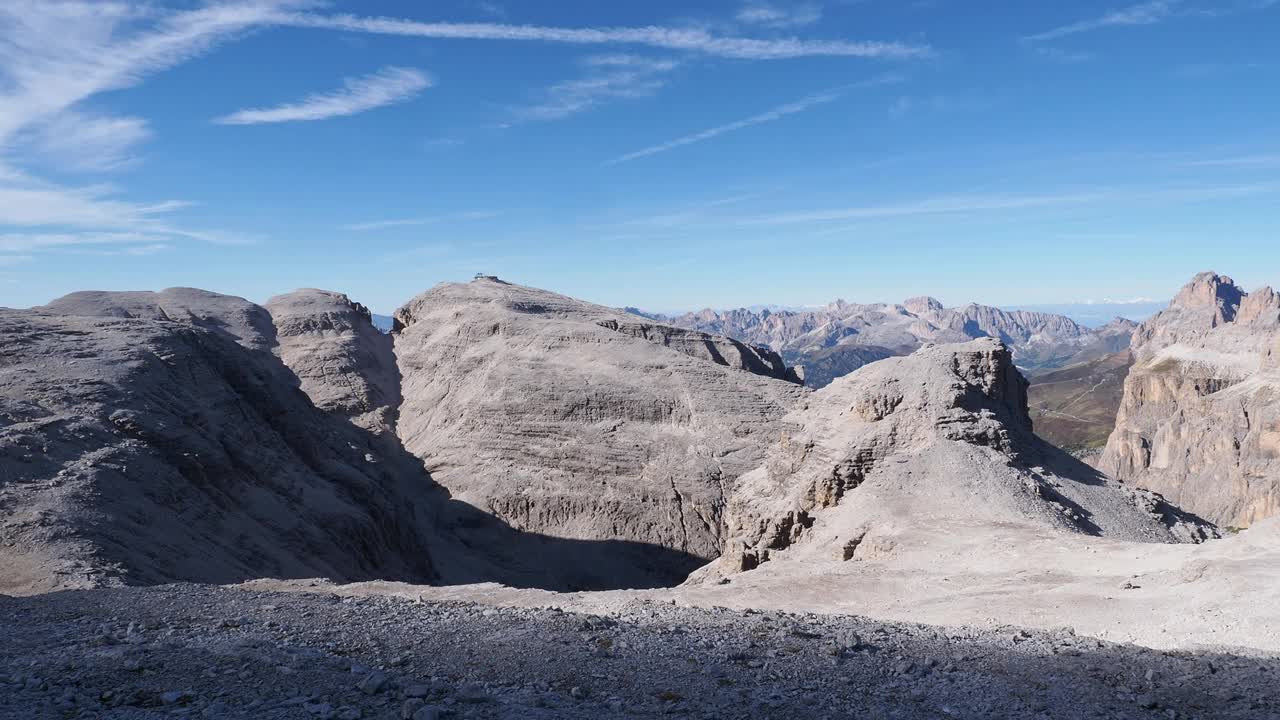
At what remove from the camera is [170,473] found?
29.8 meters

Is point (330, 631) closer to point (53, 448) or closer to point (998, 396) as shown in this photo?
point (53, 448)

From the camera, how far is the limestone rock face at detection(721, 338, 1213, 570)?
26.6 metres

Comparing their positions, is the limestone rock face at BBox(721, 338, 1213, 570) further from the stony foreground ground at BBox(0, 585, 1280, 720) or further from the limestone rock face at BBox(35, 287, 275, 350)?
the limestone rock face at BBox(35, 287, 275, 350)

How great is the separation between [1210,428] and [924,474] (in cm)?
7180

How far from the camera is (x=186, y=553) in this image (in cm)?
2600

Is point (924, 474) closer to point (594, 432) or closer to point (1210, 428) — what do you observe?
point (594, 432)

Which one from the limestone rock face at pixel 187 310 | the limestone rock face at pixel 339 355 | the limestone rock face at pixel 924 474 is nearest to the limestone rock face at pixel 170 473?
the limestone rock face at pixel 924 474

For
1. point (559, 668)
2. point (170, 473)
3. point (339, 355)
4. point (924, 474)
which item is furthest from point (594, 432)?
point (559, 668)

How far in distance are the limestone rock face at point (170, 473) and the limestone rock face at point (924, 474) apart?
56.4 feet

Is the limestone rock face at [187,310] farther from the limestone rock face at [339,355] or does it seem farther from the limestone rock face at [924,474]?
the limestone rock face at [924,474]

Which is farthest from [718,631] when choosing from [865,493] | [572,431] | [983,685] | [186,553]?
[572,431]

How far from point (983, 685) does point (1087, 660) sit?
95.3 inches

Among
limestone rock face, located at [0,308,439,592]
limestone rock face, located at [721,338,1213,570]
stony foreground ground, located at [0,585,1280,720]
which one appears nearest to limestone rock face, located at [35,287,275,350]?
limestone rock face, located at [0,308,439,592]

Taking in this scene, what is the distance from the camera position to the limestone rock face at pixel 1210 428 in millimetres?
73938
